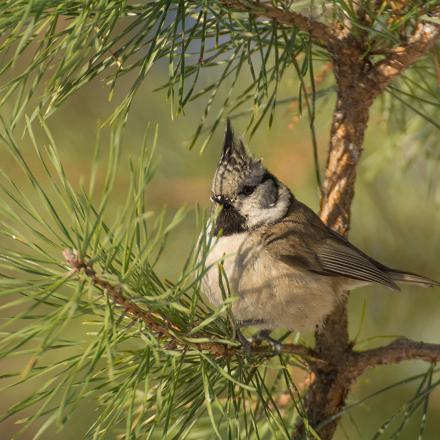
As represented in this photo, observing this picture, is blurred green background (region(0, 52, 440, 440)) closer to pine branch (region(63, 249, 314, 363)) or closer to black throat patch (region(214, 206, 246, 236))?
black throat patch (region(214, 206, 246, 236))

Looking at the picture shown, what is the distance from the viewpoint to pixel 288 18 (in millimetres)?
1267

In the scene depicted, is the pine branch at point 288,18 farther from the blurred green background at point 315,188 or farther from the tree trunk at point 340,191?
the blurred green background at point 315,188

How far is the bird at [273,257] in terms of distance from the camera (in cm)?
161

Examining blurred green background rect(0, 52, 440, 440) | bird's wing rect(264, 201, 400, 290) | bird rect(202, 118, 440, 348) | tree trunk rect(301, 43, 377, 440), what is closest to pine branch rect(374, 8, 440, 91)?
tree trunk rect(301, 43, 377, 440)

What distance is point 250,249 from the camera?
1761 mm

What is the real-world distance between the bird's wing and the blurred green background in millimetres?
315

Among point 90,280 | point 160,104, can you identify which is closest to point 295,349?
point 90,280

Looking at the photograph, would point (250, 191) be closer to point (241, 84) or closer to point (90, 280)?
point (241, 84)

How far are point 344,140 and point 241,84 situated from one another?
79 centimetres

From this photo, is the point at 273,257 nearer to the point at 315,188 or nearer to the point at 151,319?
the point at 315,188

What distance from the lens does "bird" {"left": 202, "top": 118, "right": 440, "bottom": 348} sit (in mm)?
1611

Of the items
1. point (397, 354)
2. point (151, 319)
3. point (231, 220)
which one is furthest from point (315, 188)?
point (151, 319)

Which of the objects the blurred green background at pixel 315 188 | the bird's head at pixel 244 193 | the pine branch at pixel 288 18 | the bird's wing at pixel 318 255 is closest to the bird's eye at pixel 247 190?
the bird's head at pixel 244 193

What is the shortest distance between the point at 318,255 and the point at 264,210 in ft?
0.60
